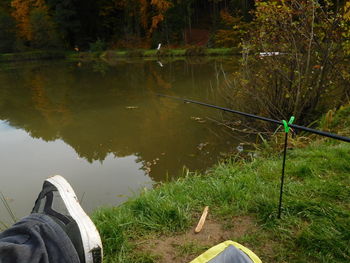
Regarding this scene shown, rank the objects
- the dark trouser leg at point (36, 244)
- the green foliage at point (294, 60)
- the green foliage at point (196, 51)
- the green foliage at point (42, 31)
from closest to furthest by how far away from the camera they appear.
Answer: the dark trouser leg at point (36, 244)
the green foliage at point (294, 60)
the green foliage at point (196, 51)
the green foliage at point (42, 31)

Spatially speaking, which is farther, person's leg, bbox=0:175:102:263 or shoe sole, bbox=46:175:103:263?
shoe sole, bbox=46:175:103:263

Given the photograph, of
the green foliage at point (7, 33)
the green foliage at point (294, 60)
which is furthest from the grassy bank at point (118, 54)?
the green foliage at point (294, 60)

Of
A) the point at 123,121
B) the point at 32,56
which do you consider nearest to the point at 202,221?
the point at 123,121

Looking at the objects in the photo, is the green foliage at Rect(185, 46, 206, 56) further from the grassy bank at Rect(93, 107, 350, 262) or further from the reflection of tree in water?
the grassy bank at Rect(93, 107, 350, 262)

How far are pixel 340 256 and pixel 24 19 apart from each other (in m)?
33.5

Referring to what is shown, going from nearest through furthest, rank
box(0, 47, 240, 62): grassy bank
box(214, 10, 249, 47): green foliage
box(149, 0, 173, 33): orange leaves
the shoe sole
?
the shoe sole → box(0, 47, 240, 62): grassy bank → box(214, 10, 249, 47): green foliage → box(149, 0, 173, 33): orange leaves

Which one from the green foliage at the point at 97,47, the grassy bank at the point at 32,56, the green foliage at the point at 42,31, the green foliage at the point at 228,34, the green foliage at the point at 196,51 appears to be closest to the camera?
the green foliage at the point at 196,51

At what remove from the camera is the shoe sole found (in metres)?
1.24

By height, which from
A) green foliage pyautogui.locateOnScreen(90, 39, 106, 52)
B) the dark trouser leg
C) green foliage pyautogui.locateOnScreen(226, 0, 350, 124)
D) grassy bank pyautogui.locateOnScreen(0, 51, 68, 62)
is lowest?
the dark trouser leg

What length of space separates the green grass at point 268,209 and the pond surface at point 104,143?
102cm

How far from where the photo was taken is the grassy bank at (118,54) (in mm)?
20938

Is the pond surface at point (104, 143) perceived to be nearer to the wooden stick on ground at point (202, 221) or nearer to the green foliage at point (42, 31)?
the wooden stick on ground at point (202, 221)

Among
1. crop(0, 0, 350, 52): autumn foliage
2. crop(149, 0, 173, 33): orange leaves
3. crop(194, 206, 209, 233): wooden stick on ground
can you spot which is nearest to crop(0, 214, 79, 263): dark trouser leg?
crop(194, 206, 209, 233): wooden stick on ground

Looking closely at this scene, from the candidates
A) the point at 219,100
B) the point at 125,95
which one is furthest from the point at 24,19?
the point at 219,100
